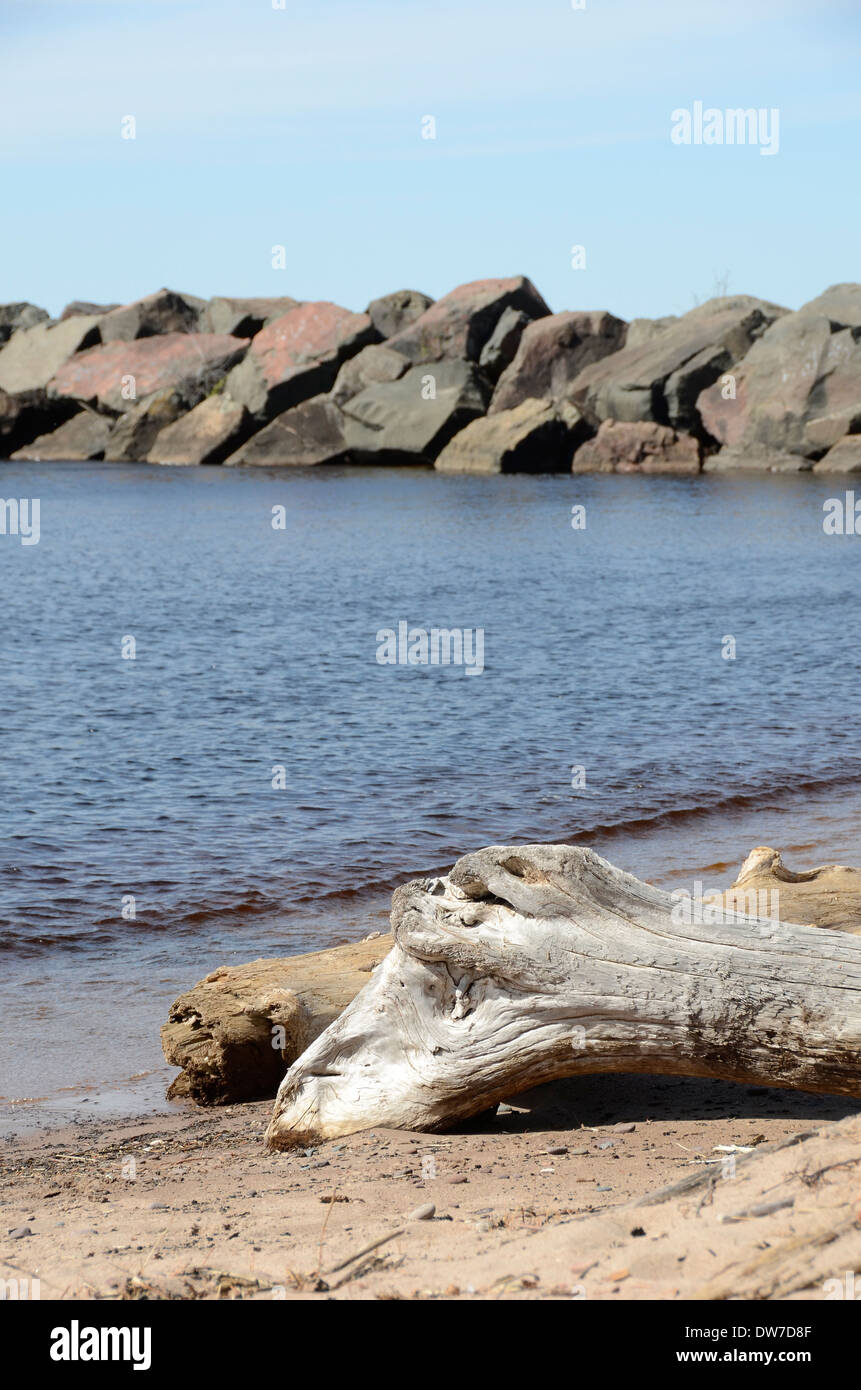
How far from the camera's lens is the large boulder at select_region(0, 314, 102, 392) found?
2837 inches

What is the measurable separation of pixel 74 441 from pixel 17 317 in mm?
18845

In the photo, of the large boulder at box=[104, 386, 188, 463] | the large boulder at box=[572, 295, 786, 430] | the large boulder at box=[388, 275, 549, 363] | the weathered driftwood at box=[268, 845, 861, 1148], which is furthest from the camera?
the large boulder at box=[104, 386, 188, 463]

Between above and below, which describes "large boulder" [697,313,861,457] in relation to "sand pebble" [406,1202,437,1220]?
above

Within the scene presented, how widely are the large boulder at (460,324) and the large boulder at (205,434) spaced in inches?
332

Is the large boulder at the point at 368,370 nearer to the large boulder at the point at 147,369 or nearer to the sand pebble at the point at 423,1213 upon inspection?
the large boulder at the point at 147,369

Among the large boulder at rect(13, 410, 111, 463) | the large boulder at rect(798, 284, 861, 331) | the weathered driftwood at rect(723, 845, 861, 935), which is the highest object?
the large boulder at rect(798, 284, 861, 331)

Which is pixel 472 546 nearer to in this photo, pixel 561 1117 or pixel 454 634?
pixel 454 634

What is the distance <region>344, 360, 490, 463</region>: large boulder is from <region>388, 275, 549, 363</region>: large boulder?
1.57 meters

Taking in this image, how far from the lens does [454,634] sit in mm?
21875

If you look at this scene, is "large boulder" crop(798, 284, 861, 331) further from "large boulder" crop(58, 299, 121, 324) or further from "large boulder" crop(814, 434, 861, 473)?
"large boulder" crop(58, 299, 121, 324)

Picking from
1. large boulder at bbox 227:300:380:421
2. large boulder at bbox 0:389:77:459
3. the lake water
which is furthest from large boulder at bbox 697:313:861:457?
large boulder at bbox 0:389:77:459

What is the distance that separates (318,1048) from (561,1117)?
42.2 inches

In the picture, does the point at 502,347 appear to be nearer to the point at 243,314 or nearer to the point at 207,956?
the point at 243,314

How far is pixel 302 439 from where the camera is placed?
2493 inches
